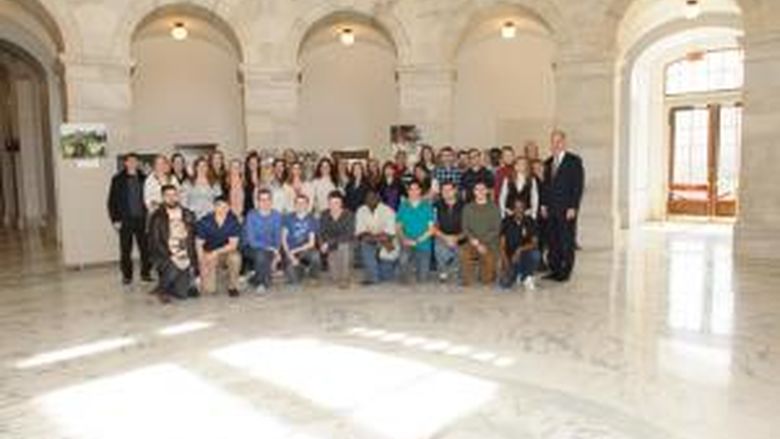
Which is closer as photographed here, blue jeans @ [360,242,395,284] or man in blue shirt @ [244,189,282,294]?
man in blue shirt @ [244,189,282,294]

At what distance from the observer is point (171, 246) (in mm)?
8031

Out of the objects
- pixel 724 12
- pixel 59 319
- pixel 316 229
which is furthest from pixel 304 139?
pixel 724 12

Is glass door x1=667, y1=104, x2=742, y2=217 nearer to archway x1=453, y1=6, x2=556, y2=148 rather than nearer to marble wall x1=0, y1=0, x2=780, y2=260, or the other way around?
marble wall x1=0, y1=0, x2=780, y2=260

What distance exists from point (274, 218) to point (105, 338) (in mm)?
2668

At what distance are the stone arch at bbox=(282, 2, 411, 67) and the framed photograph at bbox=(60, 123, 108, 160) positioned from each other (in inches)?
124

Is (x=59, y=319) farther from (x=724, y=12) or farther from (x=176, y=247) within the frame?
(x=724, y=12)

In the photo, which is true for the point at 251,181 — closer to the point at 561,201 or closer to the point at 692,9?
the point at 561,201

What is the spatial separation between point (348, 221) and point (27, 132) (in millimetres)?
13348

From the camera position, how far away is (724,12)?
13.2 m

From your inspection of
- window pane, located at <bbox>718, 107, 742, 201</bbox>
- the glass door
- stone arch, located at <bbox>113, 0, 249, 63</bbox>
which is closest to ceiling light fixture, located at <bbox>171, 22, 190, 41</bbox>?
stone arch, located at <bbox>113, 0, 249, 63</bbox>

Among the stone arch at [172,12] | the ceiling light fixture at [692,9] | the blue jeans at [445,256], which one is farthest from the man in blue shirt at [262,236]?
the ceiling light fixture at [692,9]

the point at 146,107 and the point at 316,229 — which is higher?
the point at 146,107

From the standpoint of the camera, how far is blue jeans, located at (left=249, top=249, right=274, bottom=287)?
28.0 feet

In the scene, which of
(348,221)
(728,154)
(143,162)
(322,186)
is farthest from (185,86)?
(728,154)
